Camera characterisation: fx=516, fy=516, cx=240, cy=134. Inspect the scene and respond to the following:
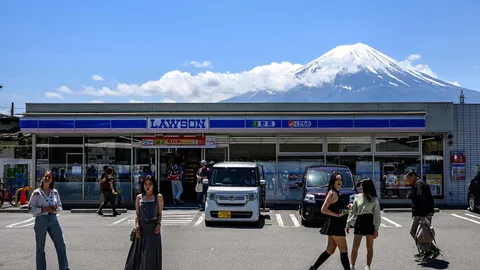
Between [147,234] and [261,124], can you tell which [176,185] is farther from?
[147,234]

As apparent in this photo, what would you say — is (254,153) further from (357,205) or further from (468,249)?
(357,205)

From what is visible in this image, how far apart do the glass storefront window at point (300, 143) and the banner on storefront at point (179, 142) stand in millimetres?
2868

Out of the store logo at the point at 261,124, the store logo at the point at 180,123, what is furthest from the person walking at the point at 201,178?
the store logo at the point at 261,124

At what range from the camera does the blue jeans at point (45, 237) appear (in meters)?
7.98

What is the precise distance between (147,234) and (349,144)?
15.1 m

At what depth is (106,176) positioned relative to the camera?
17.6 meters

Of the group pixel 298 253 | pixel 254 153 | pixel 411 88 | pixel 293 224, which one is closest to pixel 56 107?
pixel 254 153

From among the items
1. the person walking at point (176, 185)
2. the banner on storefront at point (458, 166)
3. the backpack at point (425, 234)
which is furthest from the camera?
the banner on storefront at point (458, 166)

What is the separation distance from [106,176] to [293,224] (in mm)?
6682

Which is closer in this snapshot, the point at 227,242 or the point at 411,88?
the point at 227,242

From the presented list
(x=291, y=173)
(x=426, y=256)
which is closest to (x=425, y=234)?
(x=426, y=256)

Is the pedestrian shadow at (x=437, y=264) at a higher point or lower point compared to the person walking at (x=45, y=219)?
lower

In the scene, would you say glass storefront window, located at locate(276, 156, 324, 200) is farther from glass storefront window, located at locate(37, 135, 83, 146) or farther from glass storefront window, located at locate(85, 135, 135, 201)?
glass storefront window, located at locate(37, 135, 83, 146)

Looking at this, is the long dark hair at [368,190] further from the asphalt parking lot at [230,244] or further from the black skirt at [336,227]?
the asphalt parking lot at [230,244]
